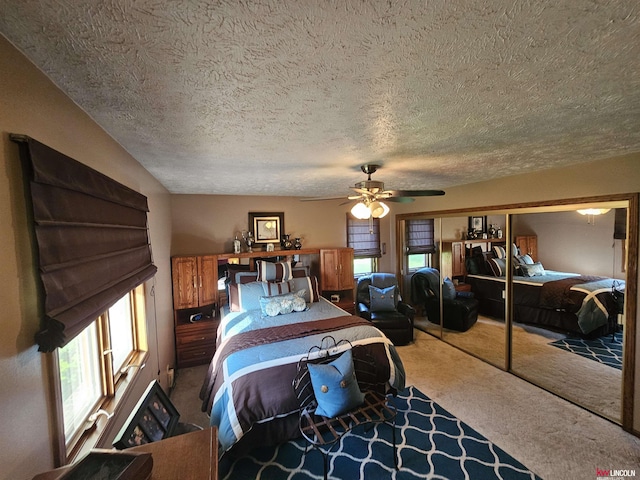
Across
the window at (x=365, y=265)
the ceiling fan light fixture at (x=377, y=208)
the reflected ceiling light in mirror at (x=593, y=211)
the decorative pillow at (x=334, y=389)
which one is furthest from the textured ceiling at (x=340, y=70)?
the window at (x=365, y=265)

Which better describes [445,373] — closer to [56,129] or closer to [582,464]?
[582,464]

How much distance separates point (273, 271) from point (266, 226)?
35.1 inches

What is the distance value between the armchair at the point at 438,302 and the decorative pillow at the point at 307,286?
1.88m

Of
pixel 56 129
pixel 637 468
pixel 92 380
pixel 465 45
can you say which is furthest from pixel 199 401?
pixel 637 468

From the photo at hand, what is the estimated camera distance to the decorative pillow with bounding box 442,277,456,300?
4137 millimetres

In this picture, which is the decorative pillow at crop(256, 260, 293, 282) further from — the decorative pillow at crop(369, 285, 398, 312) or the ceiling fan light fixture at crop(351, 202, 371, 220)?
the ceiling fan light fixture at crop(351, 202, 371, 220)

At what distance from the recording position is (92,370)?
158 cm

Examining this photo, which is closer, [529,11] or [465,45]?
[529,11]

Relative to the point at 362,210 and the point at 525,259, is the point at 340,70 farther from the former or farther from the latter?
the point at 525,259

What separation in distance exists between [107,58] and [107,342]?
5.37 ft

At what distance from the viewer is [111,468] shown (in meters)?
0.81

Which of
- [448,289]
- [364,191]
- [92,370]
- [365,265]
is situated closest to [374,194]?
[364,191]

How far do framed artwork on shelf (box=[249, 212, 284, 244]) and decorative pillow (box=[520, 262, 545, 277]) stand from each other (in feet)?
11.4

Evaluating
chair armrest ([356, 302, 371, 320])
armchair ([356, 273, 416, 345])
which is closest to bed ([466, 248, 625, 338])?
armchair ([356, 273, 416, 345])
